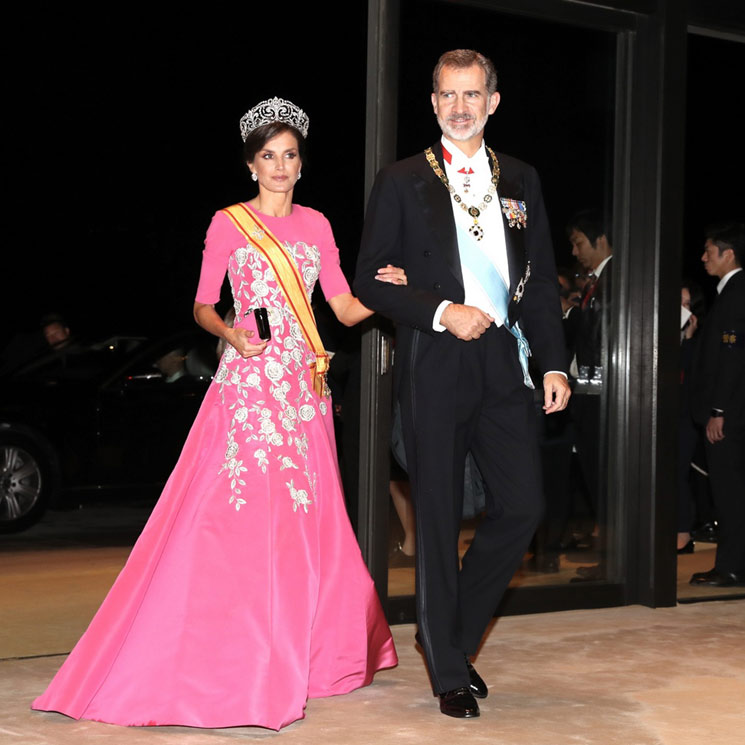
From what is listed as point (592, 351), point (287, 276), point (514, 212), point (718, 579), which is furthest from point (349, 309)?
point (718, 579)

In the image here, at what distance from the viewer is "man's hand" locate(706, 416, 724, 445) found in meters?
7.13

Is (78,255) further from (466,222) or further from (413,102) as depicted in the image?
(466,222)

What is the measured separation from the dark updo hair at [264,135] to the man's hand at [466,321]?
90 cm

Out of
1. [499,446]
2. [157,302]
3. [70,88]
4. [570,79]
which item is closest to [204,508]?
[499,446]

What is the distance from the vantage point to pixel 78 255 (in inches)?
593

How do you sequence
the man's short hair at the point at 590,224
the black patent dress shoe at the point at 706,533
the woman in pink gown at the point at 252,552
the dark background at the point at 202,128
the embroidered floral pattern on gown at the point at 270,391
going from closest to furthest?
the woman in pink gown at the point at 252,552 → the embroidered floral pattern on gown at the point at 270,391 → the dark background at the point at 202,128 → the man's short hair at the point at 590,224 → the black patent dress shoe at the point at 706,533

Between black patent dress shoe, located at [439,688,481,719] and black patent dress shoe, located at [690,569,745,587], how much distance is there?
10.7 ft

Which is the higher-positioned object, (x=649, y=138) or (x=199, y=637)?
(x=649, y=138)

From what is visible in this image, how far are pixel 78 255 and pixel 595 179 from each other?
9.71 meters

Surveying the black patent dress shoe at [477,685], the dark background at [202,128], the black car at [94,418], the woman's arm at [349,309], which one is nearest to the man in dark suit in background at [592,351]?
the dark background at [202,128]

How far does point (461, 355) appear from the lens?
414 cm

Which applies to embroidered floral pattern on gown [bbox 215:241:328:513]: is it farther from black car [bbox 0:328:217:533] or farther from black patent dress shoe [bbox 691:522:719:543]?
black patent dress shoe [bbox 691:522:719:543]

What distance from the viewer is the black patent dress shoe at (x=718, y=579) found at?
7055 mm

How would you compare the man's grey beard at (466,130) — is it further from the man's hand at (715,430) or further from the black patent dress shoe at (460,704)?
the man's hand at (715,430)
